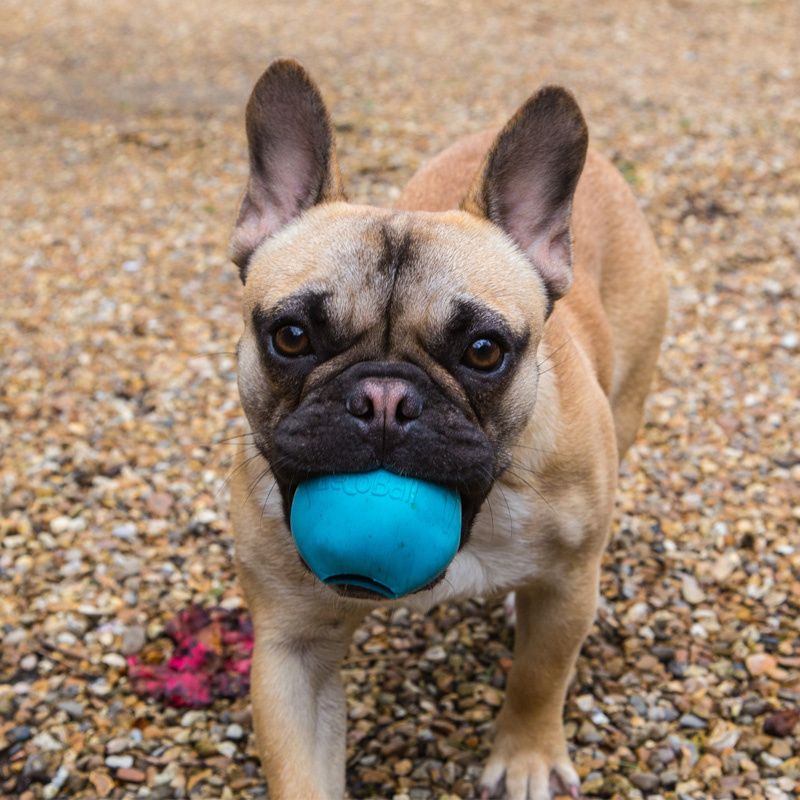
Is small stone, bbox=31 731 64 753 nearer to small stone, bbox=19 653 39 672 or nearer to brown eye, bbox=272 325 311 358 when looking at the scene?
small stone, bbox=19 653 39 672

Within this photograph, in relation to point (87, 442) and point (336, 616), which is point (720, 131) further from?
point (336, 616)

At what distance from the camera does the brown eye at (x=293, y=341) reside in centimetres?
299

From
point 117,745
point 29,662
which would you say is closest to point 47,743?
point 117,745

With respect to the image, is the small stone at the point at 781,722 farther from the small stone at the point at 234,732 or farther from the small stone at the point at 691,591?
the small stone at the point at 234,732

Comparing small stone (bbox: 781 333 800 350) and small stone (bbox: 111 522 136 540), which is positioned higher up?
small stone (bbox: 781 333 800 350)

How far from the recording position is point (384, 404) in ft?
8.84

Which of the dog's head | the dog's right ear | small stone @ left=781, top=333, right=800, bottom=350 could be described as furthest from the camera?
small stone @ left=781, top=333, right=800, bottom=350

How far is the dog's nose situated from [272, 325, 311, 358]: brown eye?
0.32 metres

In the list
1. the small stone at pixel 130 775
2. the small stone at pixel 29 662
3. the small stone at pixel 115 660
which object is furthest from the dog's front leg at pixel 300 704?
the small stone at pixel 29 662

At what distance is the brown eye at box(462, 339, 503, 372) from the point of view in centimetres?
298

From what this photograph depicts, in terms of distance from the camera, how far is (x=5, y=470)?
5555mm

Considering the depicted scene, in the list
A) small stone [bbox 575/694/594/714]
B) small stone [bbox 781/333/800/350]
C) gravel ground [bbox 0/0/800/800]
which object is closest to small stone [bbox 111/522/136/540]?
gravel ground [bbox 0/0/800/800]

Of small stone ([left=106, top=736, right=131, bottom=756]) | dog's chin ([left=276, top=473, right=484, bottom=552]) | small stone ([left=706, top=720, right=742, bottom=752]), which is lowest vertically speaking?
small stone ([left=106, top=736, right=131, bottom=756])

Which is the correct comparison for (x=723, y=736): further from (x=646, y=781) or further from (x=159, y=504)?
(x=159, y=504)
